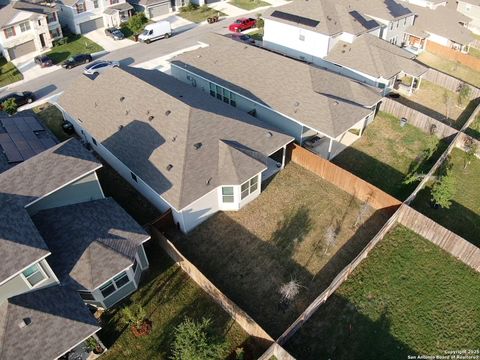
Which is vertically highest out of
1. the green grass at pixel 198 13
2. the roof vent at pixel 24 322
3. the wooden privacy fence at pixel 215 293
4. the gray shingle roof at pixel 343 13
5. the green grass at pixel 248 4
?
the gray shingle roof at pixel 343 13

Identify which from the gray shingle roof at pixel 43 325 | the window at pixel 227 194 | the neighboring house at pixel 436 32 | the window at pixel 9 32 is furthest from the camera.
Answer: the neighboring house at pixel 436 32

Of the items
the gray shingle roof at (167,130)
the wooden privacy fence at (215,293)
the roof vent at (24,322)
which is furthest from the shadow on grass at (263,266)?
the roof vent at (24,322)

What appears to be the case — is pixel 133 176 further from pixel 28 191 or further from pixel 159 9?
pixel 159 9

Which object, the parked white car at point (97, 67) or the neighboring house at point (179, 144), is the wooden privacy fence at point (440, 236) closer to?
the neighboring house at point (179, 144)

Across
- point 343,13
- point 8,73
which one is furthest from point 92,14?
point 343,13

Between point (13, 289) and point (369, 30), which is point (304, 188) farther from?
point (369, 30)

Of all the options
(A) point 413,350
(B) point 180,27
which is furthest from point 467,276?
(B) point 180,27
